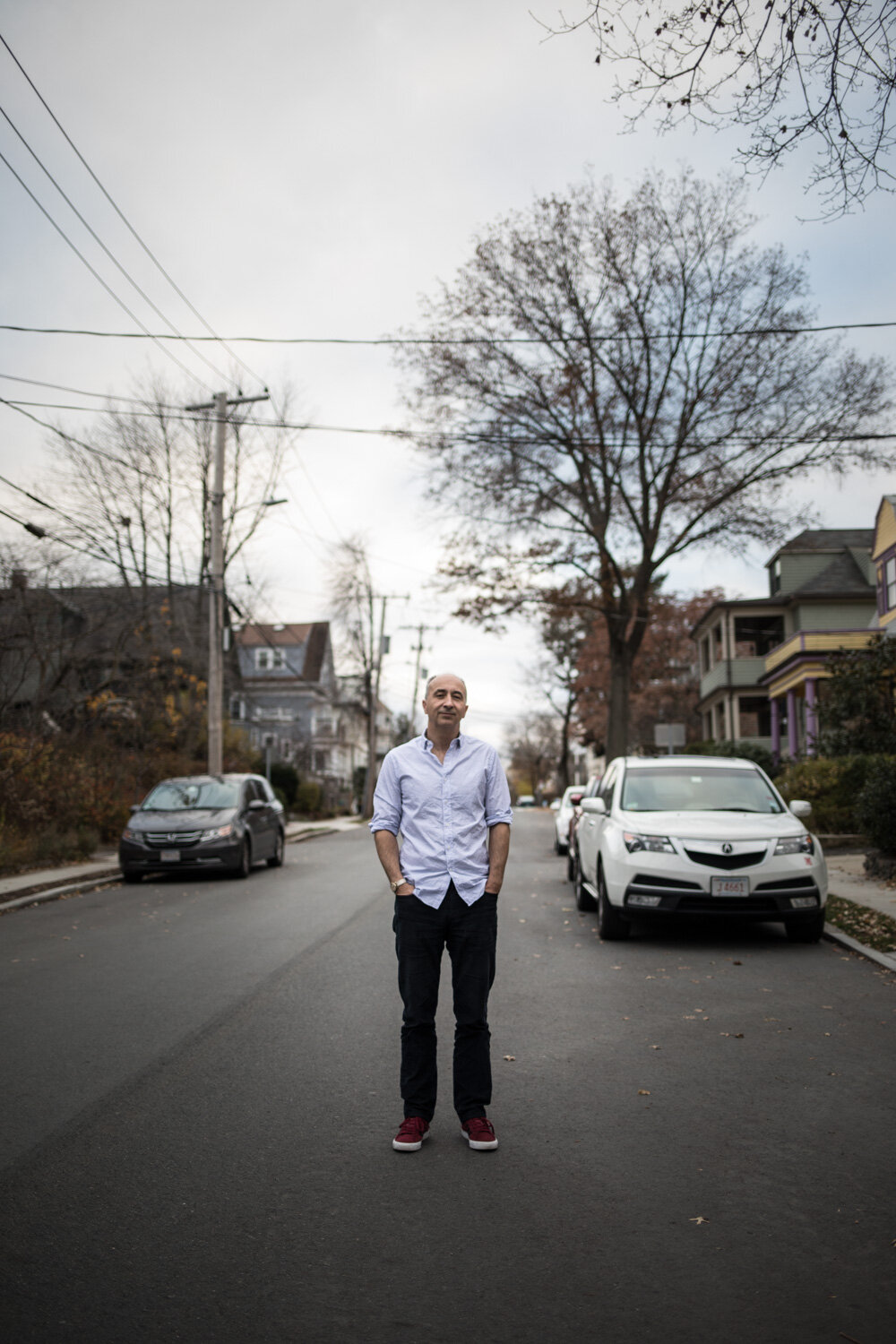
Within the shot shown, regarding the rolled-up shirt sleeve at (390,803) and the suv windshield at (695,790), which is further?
the suv windshield at (695,790)

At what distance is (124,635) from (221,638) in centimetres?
350

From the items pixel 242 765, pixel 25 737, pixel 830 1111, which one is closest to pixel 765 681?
pixel 242 765

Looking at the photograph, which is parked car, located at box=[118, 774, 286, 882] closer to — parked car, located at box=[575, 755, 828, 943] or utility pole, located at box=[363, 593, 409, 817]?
parked car, located at box=[575, 755, 828, 943]

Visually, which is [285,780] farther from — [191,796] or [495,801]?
[495,801]

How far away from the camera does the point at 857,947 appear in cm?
1007

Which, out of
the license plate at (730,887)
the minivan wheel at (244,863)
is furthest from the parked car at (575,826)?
the minivan wheel at (244,863)

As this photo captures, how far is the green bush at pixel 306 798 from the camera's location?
1800 inches

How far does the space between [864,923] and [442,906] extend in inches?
303

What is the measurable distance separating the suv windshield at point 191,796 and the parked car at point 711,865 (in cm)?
896

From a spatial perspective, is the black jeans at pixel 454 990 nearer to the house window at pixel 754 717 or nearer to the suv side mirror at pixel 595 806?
the suv side mirror at pixel 595 806

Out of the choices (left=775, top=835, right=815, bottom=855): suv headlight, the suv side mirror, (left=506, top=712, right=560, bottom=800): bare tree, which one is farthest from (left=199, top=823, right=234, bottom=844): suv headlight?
(left=506, top=712, right=560, bottom=800): bare tree

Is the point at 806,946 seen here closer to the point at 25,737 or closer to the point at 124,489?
the point at 25,737

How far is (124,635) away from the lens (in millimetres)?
29422

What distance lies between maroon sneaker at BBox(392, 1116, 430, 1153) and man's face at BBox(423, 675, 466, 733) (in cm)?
159
